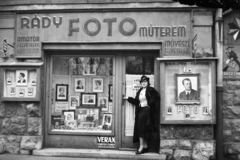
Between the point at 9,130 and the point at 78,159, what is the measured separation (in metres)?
1.91

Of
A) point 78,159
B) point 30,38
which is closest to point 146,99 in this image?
point 78,159

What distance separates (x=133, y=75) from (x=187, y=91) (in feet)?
4.55

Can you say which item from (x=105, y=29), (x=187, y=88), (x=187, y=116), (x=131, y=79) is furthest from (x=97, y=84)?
(x=187, y=116)

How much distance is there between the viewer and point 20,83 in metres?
7.26

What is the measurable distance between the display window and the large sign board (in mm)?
624

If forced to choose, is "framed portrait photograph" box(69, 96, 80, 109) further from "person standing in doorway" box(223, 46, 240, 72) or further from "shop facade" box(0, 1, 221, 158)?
"person standing in doorway" box(223, 46, 240, 72)

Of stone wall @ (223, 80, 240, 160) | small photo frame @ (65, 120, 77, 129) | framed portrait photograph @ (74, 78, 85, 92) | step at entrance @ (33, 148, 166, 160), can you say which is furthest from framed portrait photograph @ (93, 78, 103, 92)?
stone wall @ (223, 80, 240, 160)

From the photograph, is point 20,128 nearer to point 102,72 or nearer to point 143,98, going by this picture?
point 102,72

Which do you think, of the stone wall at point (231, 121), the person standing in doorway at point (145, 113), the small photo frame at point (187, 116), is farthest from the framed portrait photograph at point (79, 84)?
the stone wall at point (231, 121)

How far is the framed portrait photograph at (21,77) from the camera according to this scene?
7242mm

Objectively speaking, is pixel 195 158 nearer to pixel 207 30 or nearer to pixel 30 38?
pixel 207 30

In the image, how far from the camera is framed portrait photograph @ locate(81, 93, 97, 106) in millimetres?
7543

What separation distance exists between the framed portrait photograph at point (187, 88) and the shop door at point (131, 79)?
0.66 m

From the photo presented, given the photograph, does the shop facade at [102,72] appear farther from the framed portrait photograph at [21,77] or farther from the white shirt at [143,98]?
the white shirt at [143,98]
